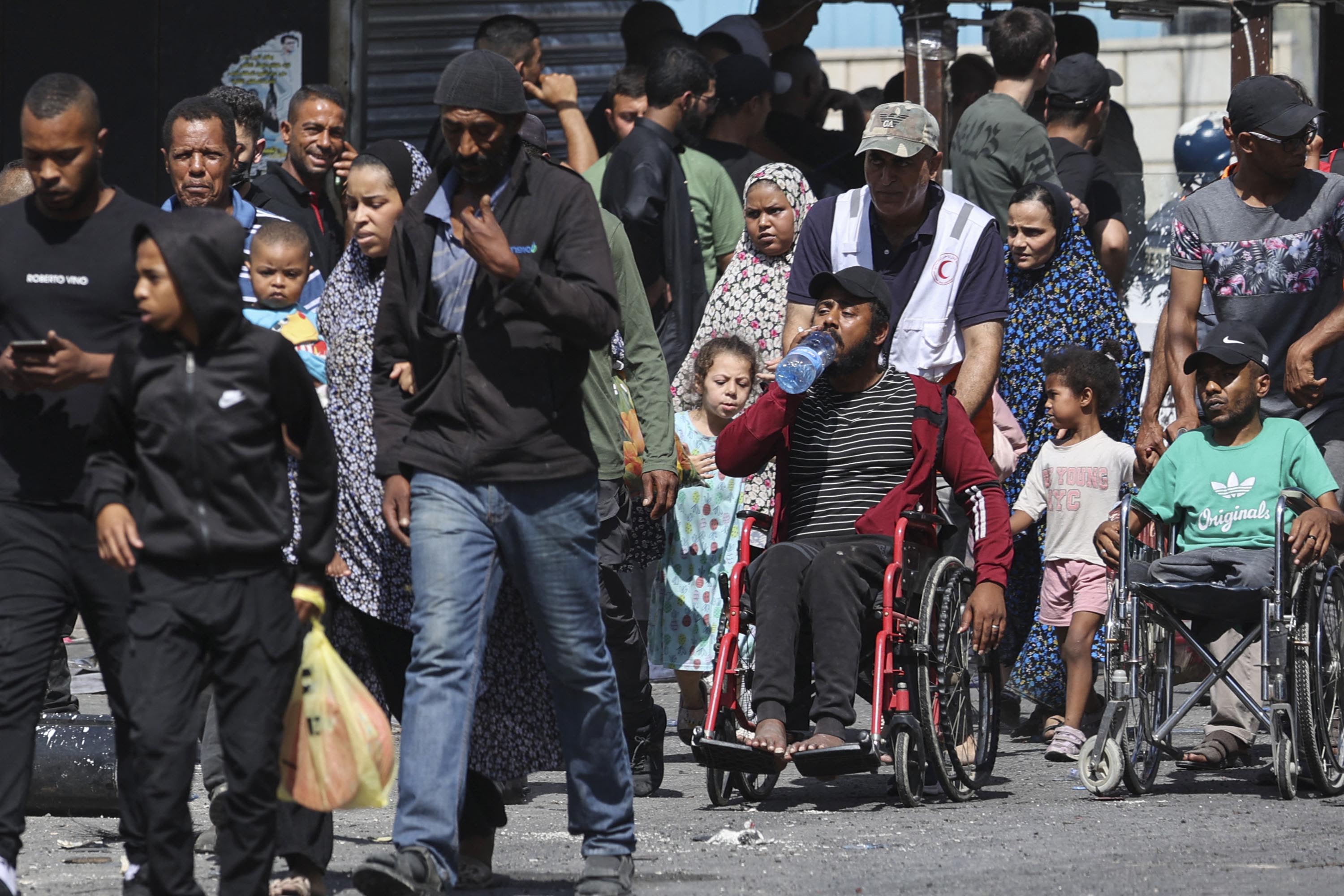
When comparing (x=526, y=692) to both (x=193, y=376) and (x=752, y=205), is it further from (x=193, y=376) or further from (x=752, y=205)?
(x=752, y=205)

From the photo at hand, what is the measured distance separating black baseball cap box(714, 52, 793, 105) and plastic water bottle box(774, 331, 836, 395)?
3493 mm

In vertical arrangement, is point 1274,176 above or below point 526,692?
above

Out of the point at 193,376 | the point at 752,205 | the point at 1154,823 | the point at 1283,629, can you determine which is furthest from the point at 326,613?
the point at 752,205

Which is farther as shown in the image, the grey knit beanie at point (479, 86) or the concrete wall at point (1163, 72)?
the concrete wall at point (1163, 72)

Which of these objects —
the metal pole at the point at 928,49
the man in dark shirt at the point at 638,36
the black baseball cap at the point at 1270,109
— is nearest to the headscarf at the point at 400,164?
the black baseball cap at the point at 1270,109

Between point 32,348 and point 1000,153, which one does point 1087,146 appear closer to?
point 1000,153

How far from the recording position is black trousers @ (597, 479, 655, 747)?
6.86 meters

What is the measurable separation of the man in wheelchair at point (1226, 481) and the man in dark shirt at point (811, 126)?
3332mm

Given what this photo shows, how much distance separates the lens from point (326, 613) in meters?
5.30

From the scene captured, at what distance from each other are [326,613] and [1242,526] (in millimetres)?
3255

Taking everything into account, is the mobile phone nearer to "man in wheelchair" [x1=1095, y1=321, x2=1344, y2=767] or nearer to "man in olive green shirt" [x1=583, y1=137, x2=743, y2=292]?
"man in wheelchair" [x1=1095, y1=321, x2=1344, y2=767]

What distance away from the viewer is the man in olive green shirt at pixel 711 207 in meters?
9.22

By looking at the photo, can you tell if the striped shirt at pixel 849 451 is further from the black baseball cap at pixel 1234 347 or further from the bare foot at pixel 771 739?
the black baseball cap at pixel 1234 347

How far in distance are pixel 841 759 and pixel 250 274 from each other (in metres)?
2.30
